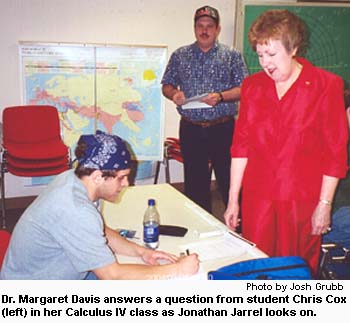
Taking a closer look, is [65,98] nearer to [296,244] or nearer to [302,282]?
[296,244]

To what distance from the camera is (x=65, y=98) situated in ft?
13.7

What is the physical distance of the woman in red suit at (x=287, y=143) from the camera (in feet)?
6.00

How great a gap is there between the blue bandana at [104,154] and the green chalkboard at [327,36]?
3.16 metres

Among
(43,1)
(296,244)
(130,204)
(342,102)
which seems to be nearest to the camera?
(342,102)

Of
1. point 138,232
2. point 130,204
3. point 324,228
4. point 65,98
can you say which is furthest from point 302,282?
point 65,98

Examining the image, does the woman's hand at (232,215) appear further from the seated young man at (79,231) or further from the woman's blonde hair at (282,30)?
the woman's blonde hair at (282,30)

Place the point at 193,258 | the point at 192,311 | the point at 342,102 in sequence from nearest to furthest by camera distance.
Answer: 1. the point at 192,311
2. the point at 193,258
3. the point at 342,102

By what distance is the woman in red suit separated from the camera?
72.0 inches

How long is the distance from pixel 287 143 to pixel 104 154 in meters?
0.76

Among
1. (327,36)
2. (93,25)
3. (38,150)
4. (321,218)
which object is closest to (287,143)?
(321,218)

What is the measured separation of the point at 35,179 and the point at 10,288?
9.45ft

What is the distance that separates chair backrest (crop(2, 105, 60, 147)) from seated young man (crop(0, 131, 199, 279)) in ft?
8.10

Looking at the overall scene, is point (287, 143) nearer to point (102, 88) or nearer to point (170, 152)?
point (170, 152)

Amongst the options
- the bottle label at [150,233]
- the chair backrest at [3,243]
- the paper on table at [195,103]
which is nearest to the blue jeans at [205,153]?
the paper on table at [195,103]
